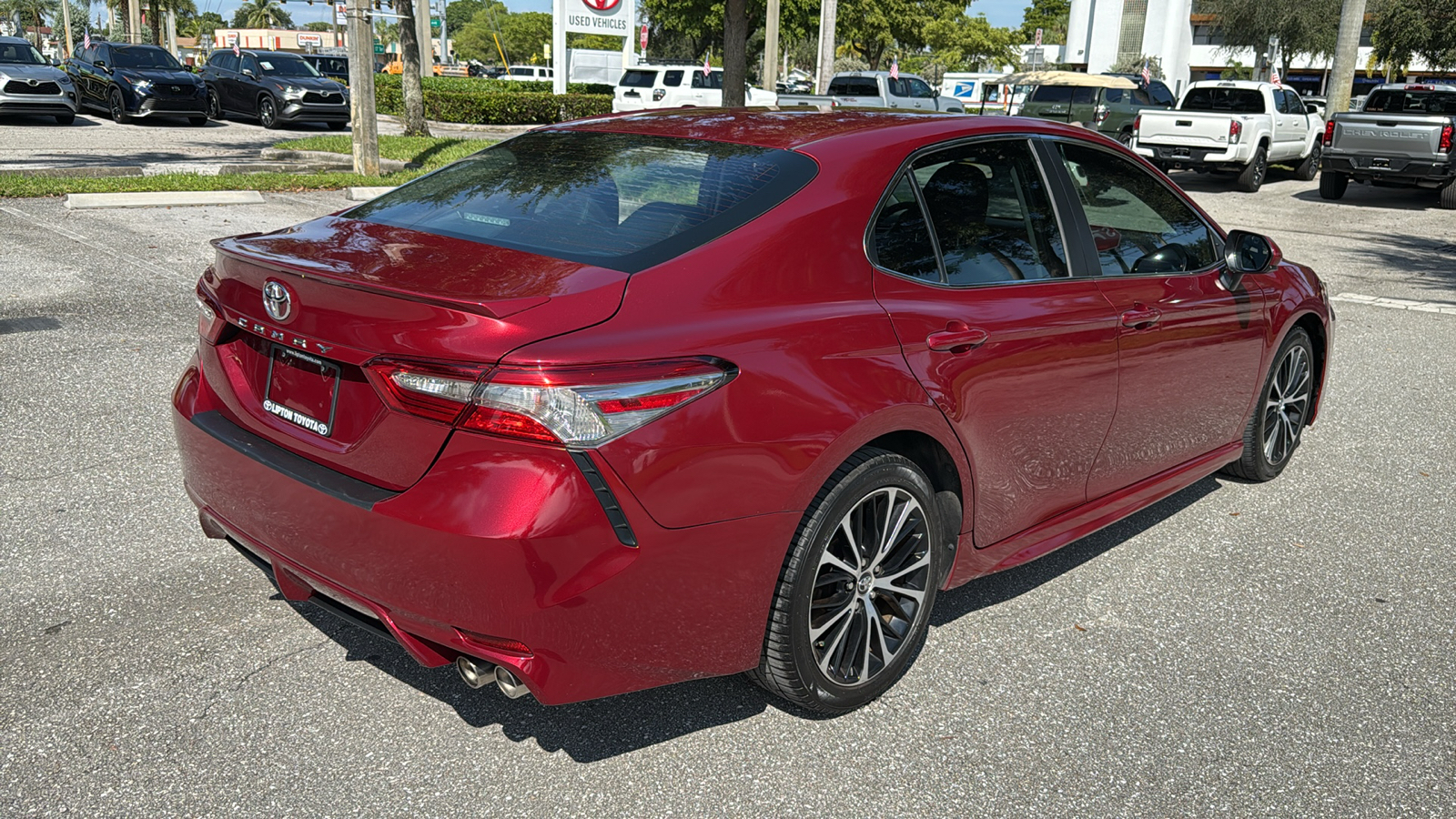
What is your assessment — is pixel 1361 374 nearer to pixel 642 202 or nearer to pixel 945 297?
pixel 945 297

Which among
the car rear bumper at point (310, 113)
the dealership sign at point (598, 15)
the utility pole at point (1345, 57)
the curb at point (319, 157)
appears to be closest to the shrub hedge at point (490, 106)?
the dealership sign at point (598, 15)

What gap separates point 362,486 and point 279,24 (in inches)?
7166

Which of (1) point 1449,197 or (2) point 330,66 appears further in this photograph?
(2) point 330,66

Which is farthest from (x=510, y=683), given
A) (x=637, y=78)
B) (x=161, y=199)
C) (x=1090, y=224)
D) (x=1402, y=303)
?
(x=637, y=78)

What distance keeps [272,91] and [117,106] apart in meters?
3.60

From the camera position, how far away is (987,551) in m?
3.72

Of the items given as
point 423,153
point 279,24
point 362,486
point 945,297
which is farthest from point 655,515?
point 279,24

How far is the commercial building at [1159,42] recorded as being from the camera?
245ft

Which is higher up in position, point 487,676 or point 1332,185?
point 1332,185

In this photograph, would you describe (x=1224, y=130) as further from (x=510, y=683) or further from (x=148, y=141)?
(x=510, y=683)

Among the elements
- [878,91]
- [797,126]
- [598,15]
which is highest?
[598,15]

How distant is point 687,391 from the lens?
267 cm

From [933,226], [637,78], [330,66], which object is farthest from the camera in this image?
[330,66]

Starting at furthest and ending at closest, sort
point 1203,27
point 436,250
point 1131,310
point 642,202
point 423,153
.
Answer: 1. point 1203,27
2. point 423,153
3. point 1131,310
4. point 642,202
5. point 436,250
